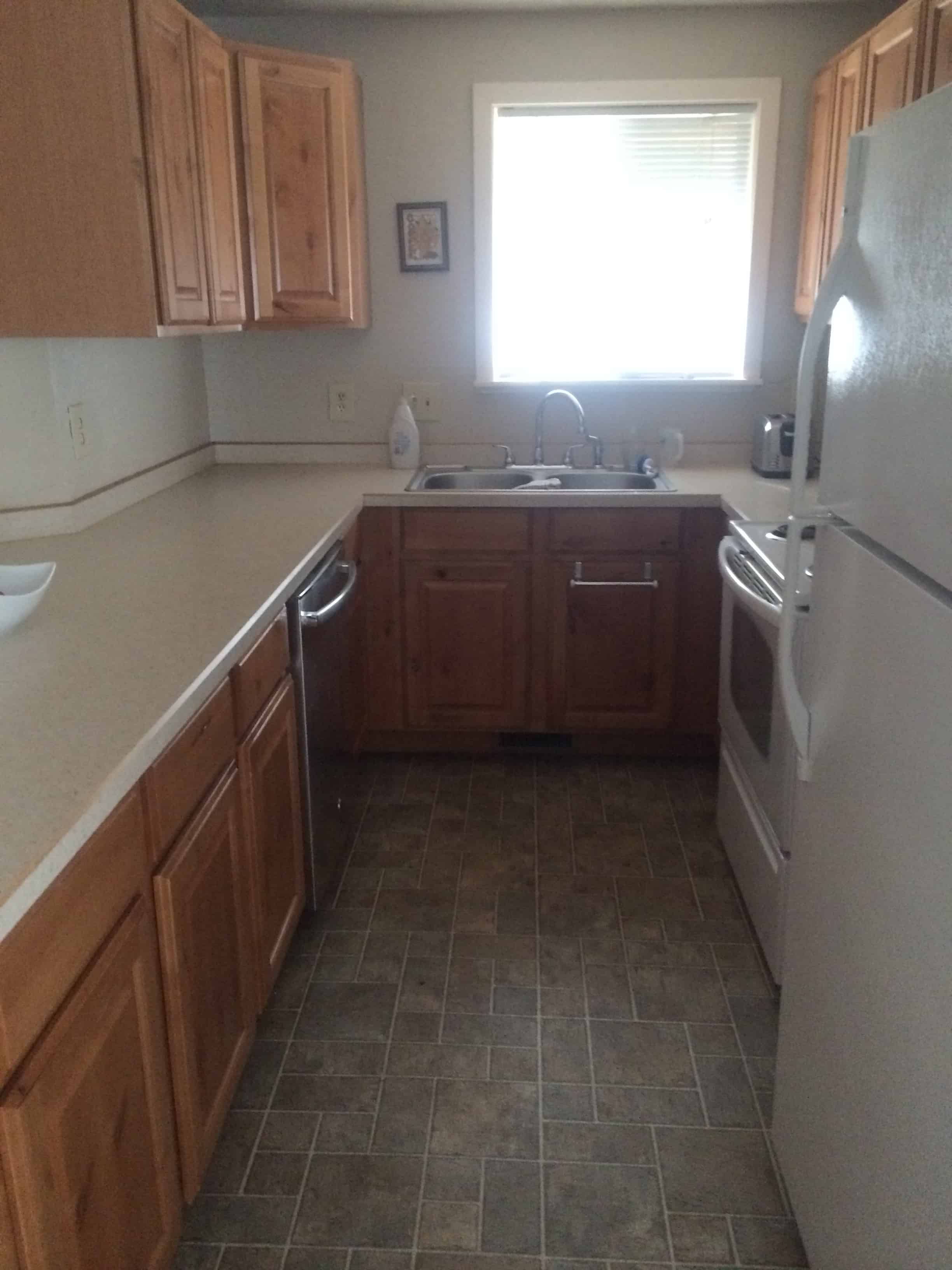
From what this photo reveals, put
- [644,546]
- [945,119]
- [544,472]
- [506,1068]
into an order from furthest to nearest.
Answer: [544,472] → [644,546] → [506,1068] → [945,119]

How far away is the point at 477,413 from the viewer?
11.6 ft

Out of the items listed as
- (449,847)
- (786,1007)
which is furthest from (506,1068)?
(449,847)

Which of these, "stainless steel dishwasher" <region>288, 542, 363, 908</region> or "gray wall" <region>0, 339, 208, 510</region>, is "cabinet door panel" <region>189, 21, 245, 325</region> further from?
"stainless steel dishwasher" <region>288, 542, 363, 908</region>

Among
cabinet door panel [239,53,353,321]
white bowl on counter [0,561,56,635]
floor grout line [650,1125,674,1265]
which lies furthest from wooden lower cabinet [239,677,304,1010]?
cabinet door panel [239,53,353,321]

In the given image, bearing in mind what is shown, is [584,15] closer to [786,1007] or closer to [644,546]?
[644,546]

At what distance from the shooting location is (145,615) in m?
1.81

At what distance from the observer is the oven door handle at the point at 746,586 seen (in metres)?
1.94

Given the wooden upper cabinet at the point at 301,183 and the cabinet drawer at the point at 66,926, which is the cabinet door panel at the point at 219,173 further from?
the cabinet drawer at the point at 66,926

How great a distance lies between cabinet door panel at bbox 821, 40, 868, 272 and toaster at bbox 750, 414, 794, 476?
47cm

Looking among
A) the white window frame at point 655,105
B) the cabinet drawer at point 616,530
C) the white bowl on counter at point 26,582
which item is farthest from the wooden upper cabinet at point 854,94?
the white bowl on counter at point 26,582

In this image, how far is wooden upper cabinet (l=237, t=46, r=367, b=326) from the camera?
2.89 m

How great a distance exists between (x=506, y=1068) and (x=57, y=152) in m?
1.96

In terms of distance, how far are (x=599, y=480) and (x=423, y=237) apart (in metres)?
0.97

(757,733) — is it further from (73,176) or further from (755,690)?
(73,176)
